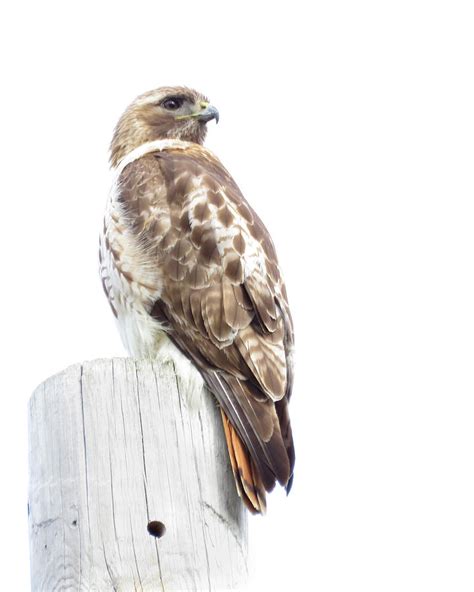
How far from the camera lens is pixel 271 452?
475cm

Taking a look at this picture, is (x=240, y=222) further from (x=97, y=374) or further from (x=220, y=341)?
(x=97, y=374)

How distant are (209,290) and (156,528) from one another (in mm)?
1903

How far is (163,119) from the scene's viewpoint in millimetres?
7547

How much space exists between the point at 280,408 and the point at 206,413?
779 mm

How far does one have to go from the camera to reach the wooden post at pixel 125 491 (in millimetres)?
3695

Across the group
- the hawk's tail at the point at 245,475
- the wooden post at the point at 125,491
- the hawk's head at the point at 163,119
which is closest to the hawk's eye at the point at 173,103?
the hawk's head at the point at 163,119

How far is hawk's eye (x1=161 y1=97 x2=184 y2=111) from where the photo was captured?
7602 mm

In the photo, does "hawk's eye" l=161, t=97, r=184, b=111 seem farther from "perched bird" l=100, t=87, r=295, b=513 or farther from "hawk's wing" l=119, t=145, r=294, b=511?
"hawk's wing" l=119, t=145, r=294, b=511

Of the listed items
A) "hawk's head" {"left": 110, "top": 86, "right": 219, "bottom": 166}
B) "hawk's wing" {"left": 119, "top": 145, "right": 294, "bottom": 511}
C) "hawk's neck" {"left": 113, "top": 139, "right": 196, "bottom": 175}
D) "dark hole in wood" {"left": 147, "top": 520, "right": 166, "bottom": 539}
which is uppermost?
"hawk's head" {"left": 110, "top": 86, "right": 219, "bottom": 166}

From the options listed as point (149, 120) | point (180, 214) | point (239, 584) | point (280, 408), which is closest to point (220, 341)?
point (280, 408)

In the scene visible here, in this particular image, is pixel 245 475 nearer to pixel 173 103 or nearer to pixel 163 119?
pixel 163 119

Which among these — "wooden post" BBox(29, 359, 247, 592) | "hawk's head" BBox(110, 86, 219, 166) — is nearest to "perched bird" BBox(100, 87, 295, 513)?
"wooden post" BBox(29, 359, 247, 592)

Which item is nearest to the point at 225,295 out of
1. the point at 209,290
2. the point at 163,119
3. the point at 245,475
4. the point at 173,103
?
the point at 209,290

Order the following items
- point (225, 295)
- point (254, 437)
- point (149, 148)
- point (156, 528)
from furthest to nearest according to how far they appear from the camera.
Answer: point (149, 148)
point (225, 295)
point (254, 437)
point (156, 528)
